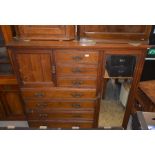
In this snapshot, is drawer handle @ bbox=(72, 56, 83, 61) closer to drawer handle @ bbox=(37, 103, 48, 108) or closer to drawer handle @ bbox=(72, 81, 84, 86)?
drawer handle @ bbox=(72, 81, 84, 86)

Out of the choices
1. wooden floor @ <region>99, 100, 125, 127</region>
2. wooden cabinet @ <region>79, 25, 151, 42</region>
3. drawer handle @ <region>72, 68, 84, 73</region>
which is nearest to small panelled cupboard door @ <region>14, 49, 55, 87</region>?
drawer handle @ <region>72, 68, 84, 73</region>

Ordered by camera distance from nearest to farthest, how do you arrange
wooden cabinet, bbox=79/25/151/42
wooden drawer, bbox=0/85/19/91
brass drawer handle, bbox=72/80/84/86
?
wooden cabinet, bbox=79/25/151/42
brass drawer handle, bbox=72/80/84/86
wooden drawer, bbox=0/85/19/91

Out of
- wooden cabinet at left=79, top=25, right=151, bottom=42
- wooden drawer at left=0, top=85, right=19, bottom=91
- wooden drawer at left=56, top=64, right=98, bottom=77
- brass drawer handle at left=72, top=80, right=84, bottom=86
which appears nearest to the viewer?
wooden cabinet at left=79, top=25, right=151, bottom=42

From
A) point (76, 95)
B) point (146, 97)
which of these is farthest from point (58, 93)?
point (146, 97)

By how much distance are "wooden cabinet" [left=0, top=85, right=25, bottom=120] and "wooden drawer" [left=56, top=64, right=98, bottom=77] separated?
0.76 m

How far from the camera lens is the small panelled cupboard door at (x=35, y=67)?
1.64m

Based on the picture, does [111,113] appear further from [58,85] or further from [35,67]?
[35,67]

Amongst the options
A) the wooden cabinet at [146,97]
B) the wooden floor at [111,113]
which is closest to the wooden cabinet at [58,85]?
the wooden floor at [111,113]

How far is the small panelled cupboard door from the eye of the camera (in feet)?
5.38

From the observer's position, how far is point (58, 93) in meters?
1.90

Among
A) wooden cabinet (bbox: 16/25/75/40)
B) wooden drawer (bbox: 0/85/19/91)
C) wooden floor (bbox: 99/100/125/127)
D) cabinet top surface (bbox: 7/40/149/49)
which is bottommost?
wooden floor (bbox: 99/100/125/127)

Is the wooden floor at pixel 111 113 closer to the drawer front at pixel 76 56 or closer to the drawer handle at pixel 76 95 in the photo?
the drawer handle at pixel 76 95

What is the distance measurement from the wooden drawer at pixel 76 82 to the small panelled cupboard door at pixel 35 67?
0.11 m

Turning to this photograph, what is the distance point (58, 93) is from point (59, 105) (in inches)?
7.6
